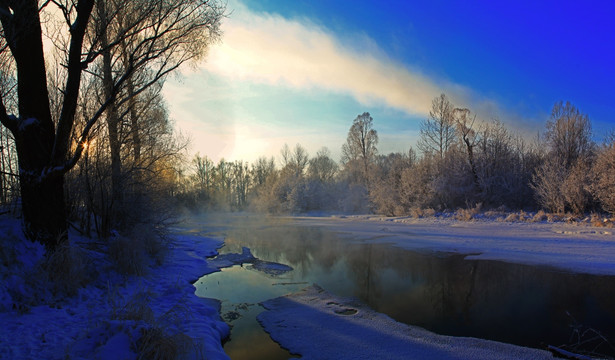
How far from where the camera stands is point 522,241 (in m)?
14.5

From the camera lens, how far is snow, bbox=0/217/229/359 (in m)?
3.86

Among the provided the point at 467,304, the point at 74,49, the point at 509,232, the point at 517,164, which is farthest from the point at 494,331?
the point at 517,164

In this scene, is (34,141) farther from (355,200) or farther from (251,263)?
(355,200)

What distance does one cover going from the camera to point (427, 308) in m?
7.11

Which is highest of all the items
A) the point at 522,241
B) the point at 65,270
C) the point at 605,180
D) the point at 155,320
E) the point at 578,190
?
the point at 605,180

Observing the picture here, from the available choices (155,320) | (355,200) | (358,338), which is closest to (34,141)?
(155,320)

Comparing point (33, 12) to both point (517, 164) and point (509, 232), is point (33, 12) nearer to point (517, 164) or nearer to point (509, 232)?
point (509, 232)

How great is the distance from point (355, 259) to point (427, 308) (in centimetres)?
557

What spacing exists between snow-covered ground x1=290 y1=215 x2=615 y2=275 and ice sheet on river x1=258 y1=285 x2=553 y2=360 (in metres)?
6.82

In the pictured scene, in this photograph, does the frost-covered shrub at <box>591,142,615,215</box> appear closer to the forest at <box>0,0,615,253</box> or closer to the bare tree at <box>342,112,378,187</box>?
the forest at <box>0,0,615,253</box>

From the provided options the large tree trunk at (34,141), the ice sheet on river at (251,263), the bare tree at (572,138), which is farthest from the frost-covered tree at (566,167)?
the large tree trunk at (34,141)

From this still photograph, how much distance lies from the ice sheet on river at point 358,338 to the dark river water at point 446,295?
302mm

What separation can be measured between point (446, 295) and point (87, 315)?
7.27 meters

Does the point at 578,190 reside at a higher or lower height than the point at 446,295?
higher
